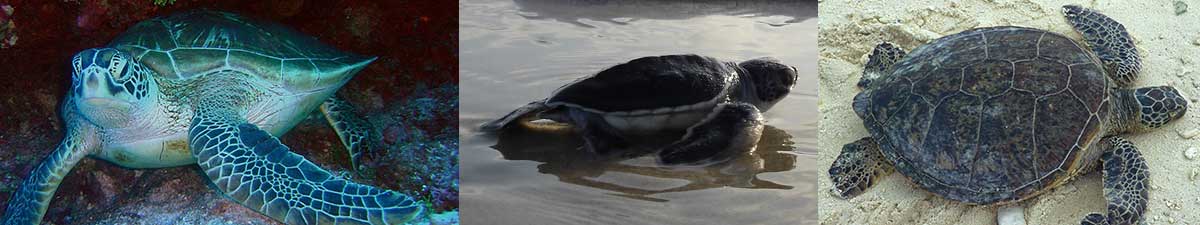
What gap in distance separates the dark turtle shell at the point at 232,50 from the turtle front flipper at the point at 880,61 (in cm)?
154

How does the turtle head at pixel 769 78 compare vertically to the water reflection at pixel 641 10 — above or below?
below

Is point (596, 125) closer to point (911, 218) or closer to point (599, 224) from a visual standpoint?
point (599, 224)

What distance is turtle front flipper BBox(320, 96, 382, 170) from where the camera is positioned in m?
1.97

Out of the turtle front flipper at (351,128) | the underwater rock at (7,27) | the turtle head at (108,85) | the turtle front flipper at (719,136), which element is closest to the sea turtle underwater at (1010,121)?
the turtle front flipper at (719,136)

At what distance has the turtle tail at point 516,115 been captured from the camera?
214 cm

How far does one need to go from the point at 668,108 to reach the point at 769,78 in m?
0.33

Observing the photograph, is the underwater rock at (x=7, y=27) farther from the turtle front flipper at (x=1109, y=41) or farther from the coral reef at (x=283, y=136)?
Result: the turtle front flipper at (x=1109, y=41)

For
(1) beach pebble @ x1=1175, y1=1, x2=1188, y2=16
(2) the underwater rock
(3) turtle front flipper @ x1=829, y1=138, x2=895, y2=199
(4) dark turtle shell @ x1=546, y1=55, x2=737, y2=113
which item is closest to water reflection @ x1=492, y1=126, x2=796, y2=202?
(4) dark turtle shell @ x1=546, y1=55, x2=737, y2=113

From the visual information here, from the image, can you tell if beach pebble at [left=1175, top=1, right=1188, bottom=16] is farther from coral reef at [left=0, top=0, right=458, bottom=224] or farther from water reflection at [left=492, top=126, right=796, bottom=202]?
coral reef at [left=0, top=0, right=458, bottom=224]

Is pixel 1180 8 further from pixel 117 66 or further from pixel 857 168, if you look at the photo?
pixel 117 66

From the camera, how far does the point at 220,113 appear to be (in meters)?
1.88

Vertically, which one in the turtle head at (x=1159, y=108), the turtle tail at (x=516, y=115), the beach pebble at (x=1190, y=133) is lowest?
the beach pebble at (x=1190, y=133)

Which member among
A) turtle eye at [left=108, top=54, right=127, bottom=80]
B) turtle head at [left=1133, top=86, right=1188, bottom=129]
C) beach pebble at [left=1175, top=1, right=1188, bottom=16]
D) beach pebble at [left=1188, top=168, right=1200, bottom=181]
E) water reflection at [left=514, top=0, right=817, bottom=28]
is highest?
turtle eye at [left=108, top=54, right=127, bottom=80]

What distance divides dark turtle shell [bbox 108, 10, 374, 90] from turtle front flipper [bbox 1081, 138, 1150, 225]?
1883 mm
